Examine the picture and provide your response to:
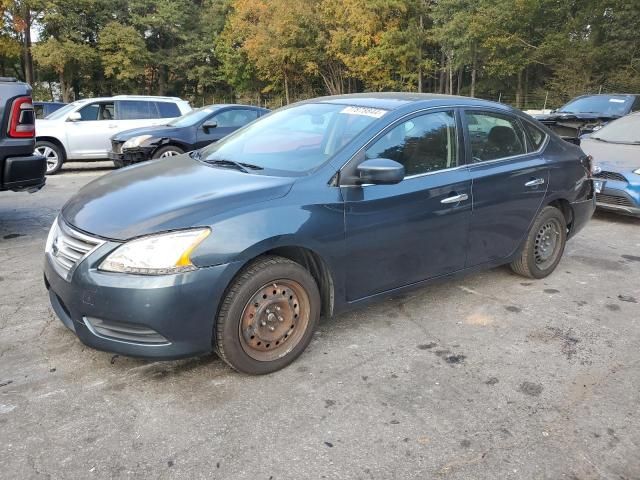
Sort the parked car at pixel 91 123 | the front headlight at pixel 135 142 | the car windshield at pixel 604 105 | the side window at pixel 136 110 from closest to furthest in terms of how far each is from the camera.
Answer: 1. the front headlight at pixel 135 142
2. the parked car at pixel 91 123
3. the car windshield at pixel 604 105
4. the side window at pixel 136 110

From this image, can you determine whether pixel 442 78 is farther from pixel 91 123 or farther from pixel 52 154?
pixel 52 154

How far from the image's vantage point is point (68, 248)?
9.61 ft

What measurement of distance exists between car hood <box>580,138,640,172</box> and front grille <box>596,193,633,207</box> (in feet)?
1.22

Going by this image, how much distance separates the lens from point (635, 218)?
297 inches

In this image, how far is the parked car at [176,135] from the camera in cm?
970

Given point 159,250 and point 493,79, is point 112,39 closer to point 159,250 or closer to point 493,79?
point 493,79

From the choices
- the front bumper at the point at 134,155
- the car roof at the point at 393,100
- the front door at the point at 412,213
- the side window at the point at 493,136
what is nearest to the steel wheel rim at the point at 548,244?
the side window at the point at 493,136

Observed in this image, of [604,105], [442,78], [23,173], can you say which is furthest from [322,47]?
[23,173]

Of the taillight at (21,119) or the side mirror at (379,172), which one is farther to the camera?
the taillight at (21,119)

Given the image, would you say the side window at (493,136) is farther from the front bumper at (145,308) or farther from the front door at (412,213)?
the front bumper at (145,308)

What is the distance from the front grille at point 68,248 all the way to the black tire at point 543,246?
3.47 meters

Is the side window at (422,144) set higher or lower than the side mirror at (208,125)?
lower

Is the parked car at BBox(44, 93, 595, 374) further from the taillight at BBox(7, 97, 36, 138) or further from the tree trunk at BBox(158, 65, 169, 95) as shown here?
the tree trunk at BBox(158, 65, 169, 95)

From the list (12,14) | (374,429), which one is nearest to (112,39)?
(12,14)
